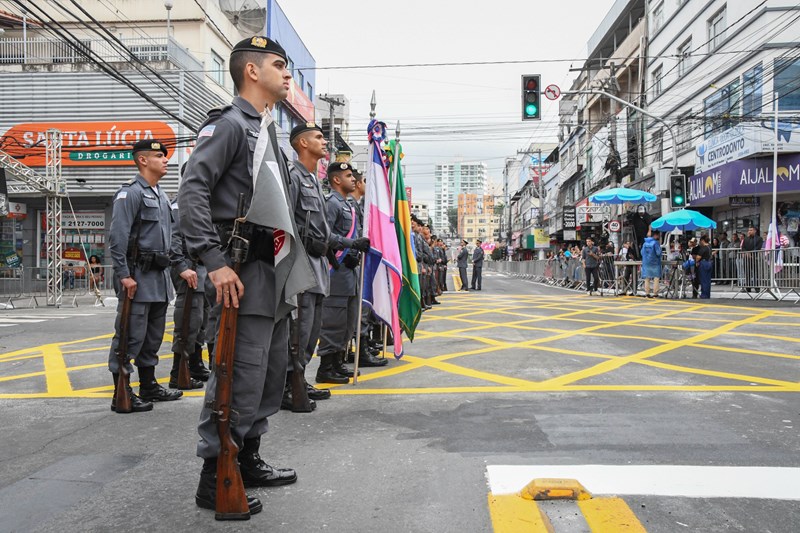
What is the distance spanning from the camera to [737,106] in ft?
69.2

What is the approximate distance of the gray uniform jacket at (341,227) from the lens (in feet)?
19.0

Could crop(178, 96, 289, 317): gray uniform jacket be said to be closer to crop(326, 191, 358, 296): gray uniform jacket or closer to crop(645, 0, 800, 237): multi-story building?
crop(326, 191, 358, 296): gray uniform jacket

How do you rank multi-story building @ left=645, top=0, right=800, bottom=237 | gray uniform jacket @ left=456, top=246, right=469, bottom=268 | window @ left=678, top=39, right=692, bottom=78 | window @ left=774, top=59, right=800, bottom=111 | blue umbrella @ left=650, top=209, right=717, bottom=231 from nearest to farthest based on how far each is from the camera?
blue umbrella @ left=650, top=209, right=717, bottom=231
multi-story building @ left=645, top=0, right=800, bottom=237
window @ left=774, top=59, right=800, bottom=111
gray uniform jacket @ left=456, top=246, right=469, bottom=268
window @ left=678, top=39, right=692, bottom=78

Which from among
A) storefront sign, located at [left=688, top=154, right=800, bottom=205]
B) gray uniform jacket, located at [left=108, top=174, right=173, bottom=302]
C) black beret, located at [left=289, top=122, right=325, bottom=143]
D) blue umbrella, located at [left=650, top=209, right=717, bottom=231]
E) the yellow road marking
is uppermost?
storefront sign, located at [left=688, top=154, right=800, bottom=205]

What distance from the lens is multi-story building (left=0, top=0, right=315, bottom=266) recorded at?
23.0 meters

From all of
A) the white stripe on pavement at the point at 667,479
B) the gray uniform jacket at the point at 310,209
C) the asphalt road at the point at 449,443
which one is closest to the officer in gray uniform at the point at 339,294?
the asphalt road at the point at 449,443

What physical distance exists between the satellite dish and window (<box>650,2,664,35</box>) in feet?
62.1

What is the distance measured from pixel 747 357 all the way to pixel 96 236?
23969 mm

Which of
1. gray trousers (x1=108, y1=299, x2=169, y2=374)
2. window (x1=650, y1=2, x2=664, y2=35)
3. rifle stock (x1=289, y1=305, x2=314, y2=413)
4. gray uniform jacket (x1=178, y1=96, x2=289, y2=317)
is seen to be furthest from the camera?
window (x1=650, y1=2, x2=664, y2=35)

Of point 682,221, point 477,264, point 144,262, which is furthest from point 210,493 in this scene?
point 477,264

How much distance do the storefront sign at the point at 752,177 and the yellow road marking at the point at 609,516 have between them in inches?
756

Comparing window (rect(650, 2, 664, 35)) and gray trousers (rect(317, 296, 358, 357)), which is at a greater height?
window (rect(650, 2, 664, 35))

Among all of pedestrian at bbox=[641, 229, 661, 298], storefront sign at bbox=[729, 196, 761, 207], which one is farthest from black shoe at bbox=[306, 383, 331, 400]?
storefront sign at bbox=[729, 196, 761, 207]

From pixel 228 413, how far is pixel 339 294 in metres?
3.19
